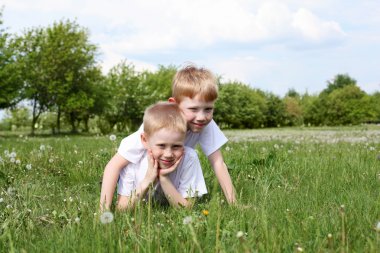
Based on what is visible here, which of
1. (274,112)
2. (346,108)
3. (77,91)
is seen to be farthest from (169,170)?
(274,112)

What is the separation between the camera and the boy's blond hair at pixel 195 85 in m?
4.61

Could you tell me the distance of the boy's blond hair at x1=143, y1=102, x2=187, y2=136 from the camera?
169 inches

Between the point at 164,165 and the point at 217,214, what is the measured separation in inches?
49.2

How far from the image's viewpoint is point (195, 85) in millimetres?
4617

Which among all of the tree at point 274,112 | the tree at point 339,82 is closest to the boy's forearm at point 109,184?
the tree at point 274,112

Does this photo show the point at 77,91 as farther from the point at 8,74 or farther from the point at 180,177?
the point at 180,177

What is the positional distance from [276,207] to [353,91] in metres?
69.6

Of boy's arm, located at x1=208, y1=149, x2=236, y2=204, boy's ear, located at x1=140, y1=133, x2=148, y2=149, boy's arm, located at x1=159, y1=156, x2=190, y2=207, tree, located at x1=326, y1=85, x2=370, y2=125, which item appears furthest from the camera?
tree, located at x1=326, y1=85, x2=370, y2=125

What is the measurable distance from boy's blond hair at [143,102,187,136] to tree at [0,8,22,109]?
100 ft

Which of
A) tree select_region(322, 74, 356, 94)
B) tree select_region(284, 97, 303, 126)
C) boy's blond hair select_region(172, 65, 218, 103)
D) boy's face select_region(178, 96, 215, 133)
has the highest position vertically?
tree select_region(322, 74, 356, 94)

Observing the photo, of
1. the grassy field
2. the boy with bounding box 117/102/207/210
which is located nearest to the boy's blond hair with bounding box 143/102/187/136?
the boy with bounding box 117/102/207/210

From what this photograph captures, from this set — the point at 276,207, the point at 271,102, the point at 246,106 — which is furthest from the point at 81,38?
the point at 276,207

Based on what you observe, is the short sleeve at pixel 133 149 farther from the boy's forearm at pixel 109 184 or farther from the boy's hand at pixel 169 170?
the boy's hand at pixel 169 170

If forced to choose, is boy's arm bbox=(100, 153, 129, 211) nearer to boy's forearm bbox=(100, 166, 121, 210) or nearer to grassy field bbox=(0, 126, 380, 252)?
boy's forearm bbox=(100, 166, 121, 210)
